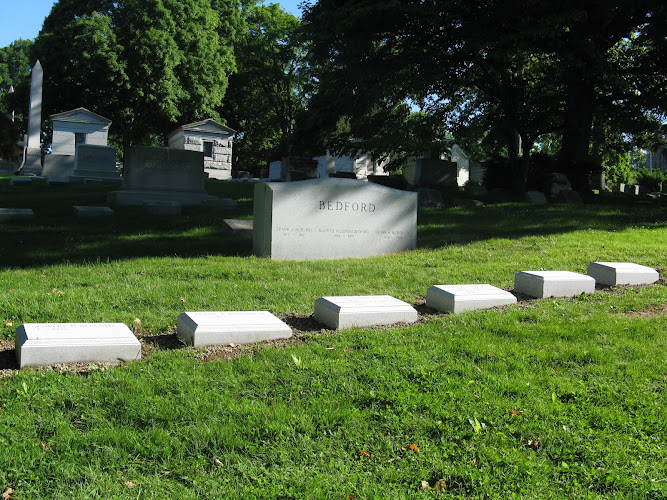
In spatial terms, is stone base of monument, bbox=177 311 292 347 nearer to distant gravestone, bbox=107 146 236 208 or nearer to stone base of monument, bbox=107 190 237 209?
stone base of monument, bbox=107 190 237 209

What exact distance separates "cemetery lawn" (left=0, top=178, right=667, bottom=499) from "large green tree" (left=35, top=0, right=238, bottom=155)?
30.7 metres

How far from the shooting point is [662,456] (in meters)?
2.73

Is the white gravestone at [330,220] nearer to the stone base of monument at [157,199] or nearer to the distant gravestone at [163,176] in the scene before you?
the stone base of monument at [157,199]

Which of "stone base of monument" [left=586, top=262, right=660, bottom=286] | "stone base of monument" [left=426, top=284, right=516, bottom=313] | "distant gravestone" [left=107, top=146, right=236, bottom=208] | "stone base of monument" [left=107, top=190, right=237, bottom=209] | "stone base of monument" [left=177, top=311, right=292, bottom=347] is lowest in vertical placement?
"stone base of monument" [left=177, top=311, right=292, bottom=347]

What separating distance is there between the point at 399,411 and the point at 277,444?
735mm

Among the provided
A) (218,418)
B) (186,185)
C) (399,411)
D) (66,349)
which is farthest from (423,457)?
(186,185)

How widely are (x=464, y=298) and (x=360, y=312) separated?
1.14 metres

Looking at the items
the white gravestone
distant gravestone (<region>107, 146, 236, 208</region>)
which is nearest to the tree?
distant gravestone (<region>107, 146, 236, 208</region>)

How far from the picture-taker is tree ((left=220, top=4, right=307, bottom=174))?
138 ft

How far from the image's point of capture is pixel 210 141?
32.8 meters

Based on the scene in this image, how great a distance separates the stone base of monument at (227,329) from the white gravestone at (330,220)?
3.89 m

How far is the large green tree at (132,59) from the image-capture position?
108ft

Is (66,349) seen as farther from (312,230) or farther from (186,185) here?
(186,185)

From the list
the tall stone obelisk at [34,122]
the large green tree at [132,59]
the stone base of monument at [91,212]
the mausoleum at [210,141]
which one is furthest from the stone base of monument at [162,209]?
the large green tree at [132,59]
